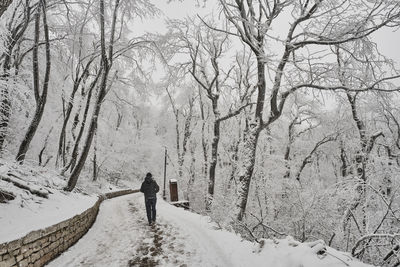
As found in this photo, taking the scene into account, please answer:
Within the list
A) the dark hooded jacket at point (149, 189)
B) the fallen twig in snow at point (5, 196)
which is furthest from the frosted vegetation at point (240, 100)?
the dark hooded jacket at point (149, 189)

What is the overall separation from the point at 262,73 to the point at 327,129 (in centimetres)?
1330

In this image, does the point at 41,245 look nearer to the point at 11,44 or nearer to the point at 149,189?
the point at 149,189

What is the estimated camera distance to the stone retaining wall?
391 centimetres

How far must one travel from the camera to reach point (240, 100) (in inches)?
657

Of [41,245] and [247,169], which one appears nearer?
[41,245]

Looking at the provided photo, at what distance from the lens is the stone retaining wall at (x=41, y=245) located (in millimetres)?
3912

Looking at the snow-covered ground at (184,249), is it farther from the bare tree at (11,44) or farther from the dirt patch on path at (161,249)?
the bare tree at (11,44)

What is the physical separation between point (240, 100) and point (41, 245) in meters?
13.6

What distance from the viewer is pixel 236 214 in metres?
8.89

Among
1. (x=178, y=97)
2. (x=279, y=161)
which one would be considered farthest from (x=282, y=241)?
(x=178, y=97)

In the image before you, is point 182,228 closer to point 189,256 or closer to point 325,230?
point 189,256

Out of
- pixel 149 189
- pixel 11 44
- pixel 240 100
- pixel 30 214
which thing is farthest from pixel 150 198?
pixel 240 100

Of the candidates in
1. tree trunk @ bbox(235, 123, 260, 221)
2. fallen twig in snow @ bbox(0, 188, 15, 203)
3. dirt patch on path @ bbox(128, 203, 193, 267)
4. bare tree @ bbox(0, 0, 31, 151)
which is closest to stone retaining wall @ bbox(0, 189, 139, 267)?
fallen twig in snow @ bbox(0, 188, 15, 203)

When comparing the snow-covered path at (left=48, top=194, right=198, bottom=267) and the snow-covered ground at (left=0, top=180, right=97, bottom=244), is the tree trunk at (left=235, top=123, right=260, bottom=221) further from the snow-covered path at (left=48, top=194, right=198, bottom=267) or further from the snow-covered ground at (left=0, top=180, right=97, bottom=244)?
the snow-covered ground at (left=0, top=180, right=97, bottom=244)
